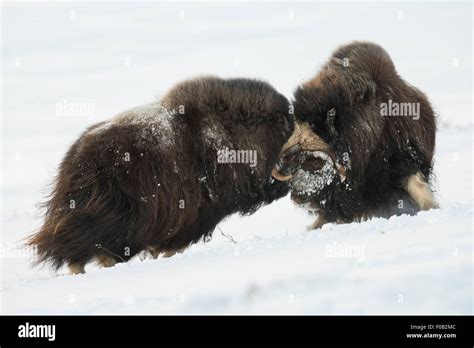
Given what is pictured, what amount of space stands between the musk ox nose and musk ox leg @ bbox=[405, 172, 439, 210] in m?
0.65

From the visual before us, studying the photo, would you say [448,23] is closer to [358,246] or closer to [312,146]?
[312,146]

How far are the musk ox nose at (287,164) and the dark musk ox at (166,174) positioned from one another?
4cm

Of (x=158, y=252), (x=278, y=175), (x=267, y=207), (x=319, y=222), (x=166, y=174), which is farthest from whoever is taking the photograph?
(x=267, y=207)

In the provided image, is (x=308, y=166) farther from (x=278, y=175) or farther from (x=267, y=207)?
(x=267, y=207)

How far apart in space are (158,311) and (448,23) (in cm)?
1739

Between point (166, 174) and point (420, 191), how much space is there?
1450 mm

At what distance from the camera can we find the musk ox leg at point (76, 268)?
3947 mm

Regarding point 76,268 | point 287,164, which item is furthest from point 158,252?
point 287,164

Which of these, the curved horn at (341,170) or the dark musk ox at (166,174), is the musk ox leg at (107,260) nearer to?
the dark musk ox at (166,174)

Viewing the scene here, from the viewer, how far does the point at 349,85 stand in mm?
4359

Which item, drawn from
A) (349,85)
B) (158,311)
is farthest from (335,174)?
(158,311)

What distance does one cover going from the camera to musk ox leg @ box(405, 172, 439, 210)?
169 inches

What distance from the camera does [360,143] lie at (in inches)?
171

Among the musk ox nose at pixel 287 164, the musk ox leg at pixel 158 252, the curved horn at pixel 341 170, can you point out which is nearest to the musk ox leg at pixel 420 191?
the curved horn at pixel 341 170
